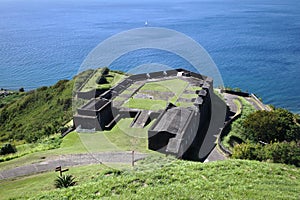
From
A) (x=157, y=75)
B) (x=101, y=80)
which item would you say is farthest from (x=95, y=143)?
(x=157, y=75)

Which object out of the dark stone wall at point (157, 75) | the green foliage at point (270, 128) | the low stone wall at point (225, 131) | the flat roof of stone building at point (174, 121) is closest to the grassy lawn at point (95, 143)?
the flat roof of stone building at point (174, 121)

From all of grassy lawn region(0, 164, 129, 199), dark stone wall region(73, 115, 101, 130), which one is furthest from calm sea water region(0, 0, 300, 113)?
grassy lawn region(0, 164, 129, 199)

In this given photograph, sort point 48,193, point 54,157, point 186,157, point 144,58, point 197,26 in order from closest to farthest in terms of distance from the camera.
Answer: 1. point 48,193
2. point 54,157
3. point 186,157
4. point 144,58
5. point 197,26

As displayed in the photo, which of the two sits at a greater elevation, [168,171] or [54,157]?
[168,171]

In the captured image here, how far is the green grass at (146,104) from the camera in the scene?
22422 millimetres

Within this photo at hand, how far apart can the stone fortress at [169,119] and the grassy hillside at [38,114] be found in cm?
430

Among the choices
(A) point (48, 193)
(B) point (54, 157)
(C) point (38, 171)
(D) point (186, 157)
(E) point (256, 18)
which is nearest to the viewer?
(A) point (48, 193)

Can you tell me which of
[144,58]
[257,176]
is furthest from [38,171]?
[144,58]

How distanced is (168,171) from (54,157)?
21.8ft

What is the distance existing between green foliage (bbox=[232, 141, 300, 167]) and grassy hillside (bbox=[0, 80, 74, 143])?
14334 mm

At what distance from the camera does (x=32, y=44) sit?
6988 centimetres

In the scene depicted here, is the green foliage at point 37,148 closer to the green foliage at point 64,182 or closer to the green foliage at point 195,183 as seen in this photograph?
the green foliage at point 64,182

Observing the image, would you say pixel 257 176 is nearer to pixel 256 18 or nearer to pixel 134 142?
pixel 134 142

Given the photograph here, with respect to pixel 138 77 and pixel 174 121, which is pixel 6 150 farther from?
pixel 138 77
